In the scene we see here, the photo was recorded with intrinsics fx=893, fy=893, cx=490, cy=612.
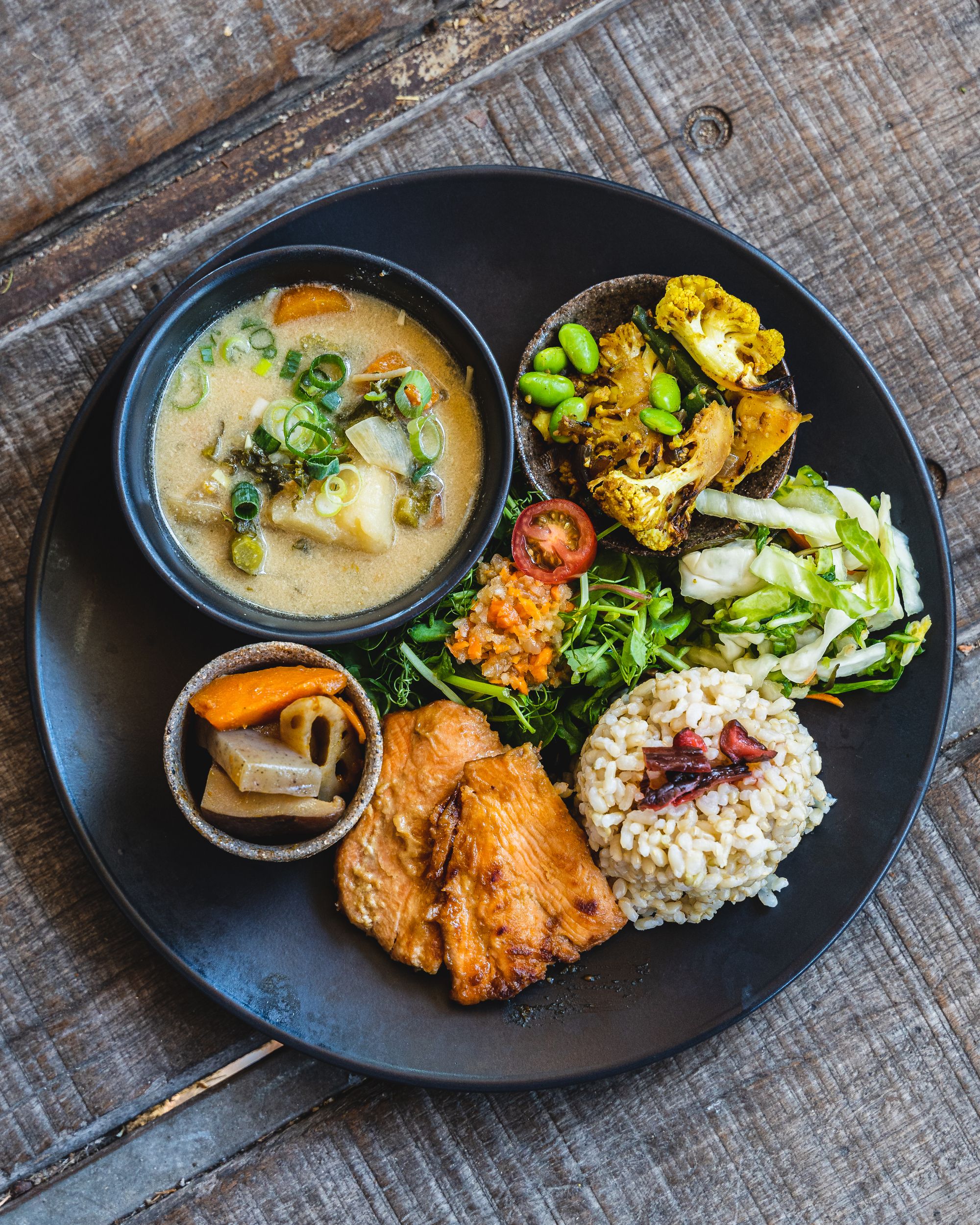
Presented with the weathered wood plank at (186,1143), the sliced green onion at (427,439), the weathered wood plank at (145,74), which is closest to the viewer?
the sliced green onion at (427,439)

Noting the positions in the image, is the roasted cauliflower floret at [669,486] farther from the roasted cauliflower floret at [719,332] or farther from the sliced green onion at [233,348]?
Answer: the sliced green onion at [233,348]

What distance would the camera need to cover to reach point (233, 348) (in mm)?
2615

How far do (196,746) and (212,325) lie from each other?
1237mm

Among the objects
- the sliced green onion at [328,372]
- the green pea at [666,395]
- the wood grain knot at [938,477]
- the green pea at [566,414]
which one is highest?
the sliced green onion at [328,372]

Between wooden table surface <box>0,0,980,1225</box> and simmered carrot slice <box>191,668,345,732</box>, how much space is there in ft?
2.96

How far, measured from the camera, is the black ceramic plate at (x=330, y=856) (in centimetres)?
269

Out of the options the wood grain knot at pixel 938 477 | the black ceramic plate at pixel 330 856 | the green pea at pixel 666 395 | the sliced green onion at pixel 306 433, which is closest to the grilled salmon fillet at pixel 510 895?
the black ceramic plate at pixel 330 856

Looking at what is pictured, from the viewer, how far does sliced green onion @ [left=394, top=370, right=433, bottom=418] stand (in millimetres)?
2588

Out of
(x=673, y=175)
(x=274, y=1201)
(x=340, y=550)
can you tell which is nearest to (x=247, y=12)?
(x=673, y=175)

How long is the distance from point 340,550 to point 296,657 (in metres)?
0.34

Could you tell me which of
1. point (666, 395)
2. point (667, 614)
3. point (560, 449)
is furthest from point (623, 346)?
point (667, 614)

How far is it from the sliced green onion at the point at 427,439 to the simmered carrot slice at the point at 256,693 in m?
0.70

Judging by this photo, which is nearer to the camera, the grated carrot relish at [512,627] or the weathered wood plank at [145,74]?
the grated carrot relish at [512,627]

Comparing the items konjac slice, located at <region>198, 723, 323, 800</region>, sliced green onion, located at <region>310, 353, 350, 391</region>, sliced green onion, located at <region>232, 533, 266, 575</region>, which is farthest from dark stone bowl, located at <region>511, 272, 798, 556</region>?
konjac slice, located at <region>198, 723, 323, 800</region>
